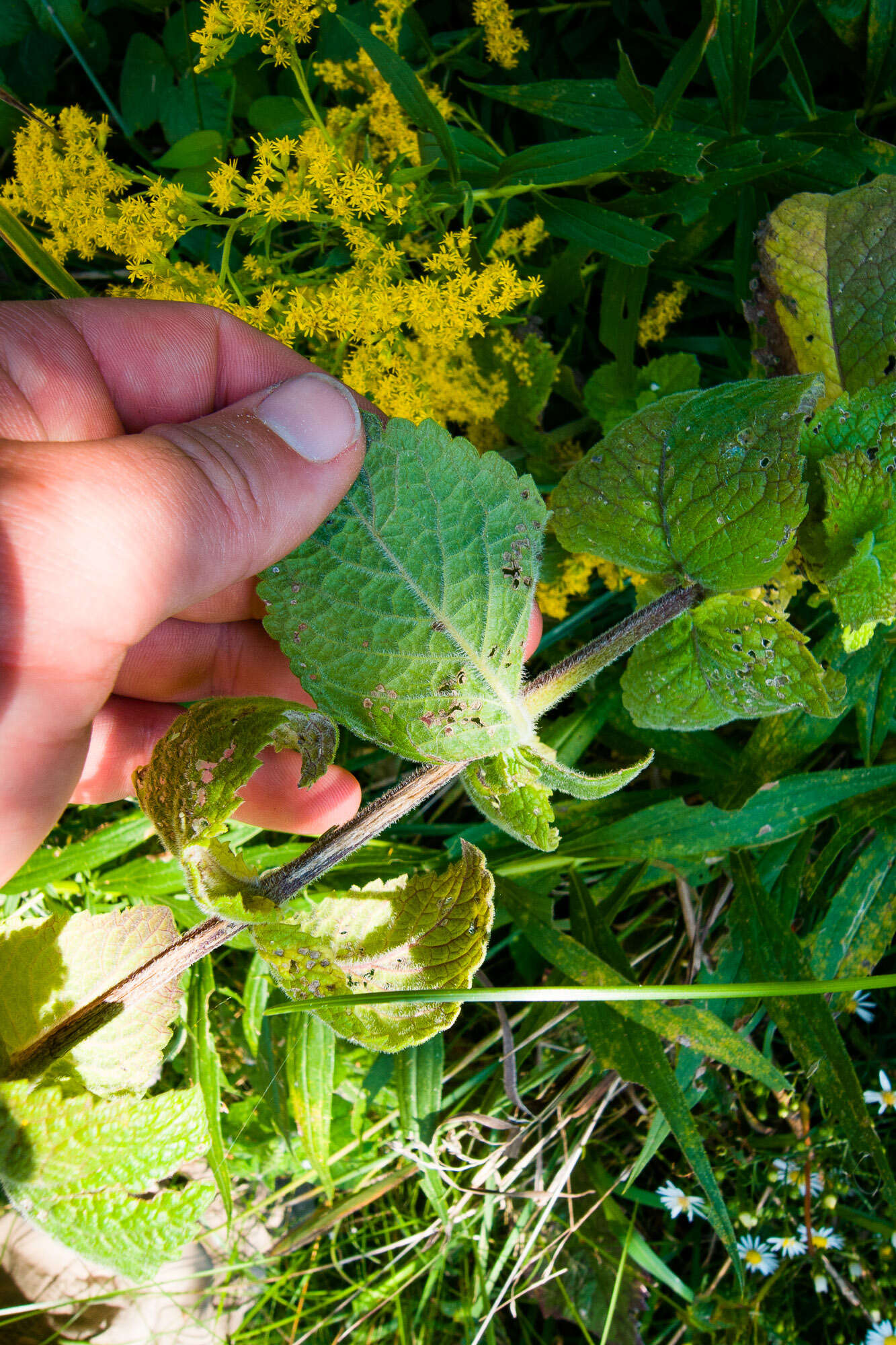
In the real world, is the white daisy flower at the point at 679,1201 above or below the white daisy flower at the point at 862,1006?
below

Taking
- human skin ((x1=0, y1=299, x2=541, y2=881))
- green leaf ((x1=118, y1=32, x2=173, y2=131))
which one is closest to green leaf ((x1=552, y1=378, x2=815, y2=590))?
human skin ((x1=0, y1=299, x2=541, y2=881))

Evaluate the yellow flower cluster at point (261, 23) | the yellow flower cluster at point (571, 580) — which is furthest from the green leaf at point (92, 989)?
the yellow flower cluster at point (261, 23)

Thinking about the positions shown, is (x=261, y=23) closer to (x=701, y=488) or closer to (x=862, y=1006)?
(x=701, y=488)

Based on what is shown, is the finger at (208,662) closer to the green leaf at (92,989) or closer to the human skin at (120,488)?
the human skin at (120,488)

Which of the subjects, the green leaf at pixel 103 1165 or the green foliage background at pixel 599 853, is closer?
the green leaf at pixel 103 1165

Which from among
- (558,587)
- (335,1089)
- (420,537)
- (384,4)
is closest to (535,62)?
(384,4)

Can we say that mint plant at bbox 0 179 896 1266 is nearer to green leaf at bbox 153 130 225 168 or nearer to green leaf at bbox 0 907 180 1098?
green leaf at bbox 0 907 180 1098
